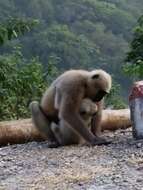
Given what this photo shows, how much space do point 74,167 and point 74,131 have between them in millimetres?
1539

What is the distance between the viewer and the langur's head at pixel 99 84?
7.30m

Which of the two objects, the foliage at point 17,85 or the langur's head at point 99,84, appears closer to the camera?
the langur's head at point 99,84

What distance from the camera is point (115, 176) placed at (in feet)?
17.4

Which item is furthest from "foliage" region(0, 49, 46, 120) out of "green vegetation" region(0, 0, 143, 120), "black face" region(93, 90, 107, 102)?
"black face" region(93, 90, 107, 102)

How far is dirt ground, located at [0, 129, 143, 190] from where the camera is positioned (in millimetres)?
5195

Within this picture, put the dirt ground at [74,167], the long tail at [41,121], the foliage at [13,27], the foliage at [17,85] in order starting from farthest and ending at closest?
the foliage at [17,85] < the foliage at [13,27] < the long tail at [41,121] < the dirt ground at [74,167]

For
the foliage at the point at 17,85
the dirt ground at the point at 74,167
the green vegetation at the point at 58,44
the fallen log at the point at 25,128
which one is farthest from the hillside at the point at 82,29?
the dirt ground at the point at 74,167

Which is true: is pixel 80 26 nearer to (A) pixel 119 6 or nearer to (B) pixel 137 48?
Answer: (A) pixel 119 6

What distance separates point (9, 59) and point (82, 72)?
490 cm

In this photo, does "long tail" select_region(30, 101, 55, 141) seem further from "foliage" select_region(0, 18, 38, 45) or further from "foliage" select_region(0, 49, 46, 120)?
"foliage" select_region(0, 18, 38, 45)

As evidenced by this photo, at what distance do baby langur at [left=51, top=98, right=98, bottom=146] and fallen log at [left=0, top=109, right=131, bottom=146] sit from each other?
730mm

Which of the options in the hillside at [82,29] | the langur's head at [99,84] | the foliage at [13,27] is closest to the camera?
the langur's head at [99,84]

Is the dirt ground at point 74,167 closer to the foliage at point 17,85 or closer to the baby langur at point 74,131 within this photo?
the baby langur at point 74,131

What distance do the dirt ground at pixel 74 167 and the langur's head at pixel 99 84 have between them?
1.90 ft
